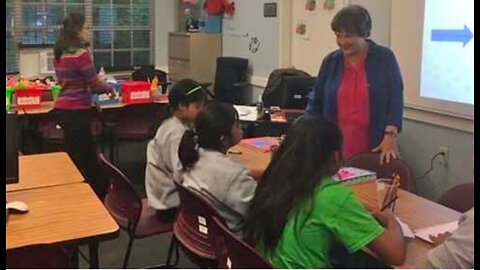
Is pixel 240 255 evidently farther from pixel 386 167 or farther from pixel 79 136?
pixel 79 136

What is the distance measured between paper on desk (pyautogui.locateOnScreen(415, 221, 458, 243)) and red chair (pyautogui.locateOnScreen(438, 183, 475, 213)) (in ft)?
0.91

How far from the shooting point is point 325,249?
1674 millimetres

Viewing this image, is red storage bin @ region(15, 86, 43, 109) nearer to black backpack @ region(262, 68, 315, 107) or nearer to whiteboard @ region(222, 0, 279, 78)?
black backpack @ region(262, 68, 315, 107)

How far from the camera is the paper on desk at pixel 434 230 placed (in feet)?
6.20

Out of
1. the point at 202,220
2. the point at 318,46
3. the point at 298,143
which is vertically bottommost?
the point at 202,220

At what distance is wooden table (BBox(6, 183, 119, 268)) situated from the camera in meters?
1.86

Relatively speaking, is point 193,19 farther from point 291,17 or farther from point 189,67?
point 291,17

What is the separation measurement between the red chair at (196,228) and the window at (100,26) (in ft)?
16.4

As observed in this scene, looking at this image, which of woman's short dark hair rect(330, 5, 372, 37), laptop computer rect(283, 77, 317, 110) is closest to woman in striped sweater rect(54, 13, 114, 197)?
laptop computer rect(283, 77, 317, 110)

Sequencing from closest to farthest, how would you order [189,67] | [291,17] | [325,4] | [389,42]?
[389,42] < [325,4] < [291,17] < [189,67]

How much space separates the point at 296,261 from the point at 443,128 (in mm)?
2245

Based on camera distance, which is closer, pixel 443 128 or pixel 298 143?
pixel 298 143

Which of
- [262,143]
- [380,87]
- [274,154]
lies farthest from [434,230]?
[262,143]

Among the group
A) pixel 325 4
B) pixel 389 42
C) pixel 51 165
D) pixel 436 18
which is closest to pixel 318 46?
pixel 325 4
